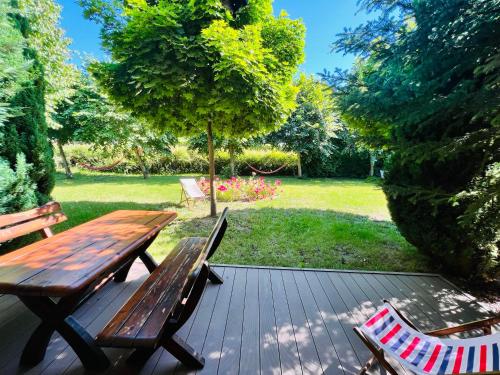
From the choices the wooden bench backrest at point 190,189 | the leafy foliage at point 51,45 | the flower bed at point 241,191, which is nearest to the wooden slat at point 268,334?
the wooden bench backrest at point 190,189

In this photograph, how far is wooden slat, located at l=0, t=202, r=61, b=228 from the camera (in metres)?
2.36

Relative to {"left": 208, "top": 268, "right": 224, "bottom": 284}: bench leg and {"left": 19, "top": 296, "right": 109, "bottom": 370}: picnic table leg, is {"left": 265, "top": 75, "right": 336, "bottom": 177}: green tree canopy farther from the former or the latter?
{"left": 19, "top": 296, "right": 109, "bottom": 370}: picnic table leg

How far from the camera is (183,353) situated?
68.5 inches

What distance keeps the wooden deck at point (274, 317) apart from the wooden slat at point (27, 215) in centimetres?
87

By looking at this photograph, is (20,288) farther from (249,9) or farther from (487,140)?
(249,9)

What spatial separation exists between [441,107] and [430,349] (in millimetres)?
2057

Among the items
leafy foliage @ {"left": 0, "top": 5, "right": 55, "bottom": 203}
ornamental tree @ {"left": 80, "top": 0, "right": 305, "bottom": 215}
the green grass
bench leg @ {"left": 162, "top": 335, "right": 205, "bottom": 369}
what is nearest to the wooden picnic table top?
bench leg @ {"left": 162, "top": 335, "right": 205, "bottom": 369}

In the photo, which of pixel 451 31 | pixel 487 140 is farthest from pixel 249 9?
pixel 487 140

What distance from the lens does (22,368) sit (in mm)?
1770

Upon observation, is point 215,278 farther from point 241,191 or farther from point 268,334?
point 241,191

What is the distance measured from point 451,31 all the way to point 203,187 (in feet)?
23.4

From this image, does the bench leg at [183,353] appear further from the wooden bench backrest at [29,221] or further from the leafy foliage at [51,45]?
the leafy foliage at [51,45]

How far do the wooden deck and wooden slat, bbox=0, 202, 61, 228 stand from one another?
87cm

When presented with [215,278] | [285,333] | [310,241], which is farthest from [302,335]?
[310,241]
